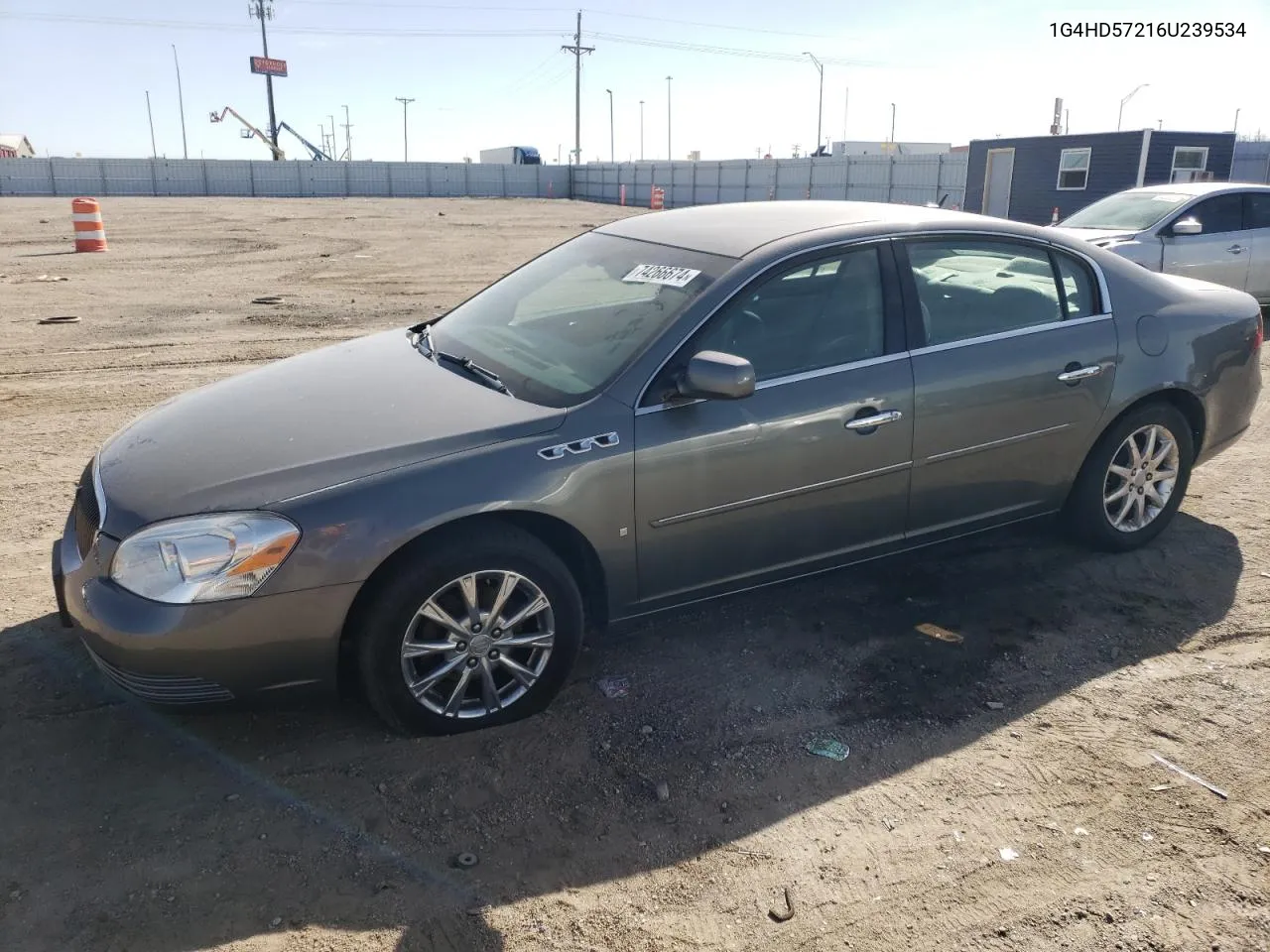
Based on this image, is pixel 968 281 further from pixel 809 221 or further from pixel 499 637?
pixel 499 637

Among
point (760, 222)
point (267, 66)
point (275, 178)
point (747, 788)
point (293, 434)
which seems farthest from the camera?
point (267, 66)

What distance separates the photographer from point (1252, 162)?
28.6 meters

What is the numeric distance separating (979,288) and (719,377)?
5.27 ft

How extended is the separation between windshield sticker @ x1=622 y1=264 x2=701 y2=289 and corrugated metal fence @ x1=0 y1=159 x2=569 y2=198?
57.6 m

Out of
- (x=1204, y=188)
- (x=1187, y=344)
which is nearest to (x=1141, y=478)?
(x=1187, y=344)

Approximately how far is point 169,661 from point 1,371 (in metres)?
6.98

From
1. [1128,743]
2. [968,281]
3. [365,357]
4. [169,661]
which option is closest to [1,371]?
[365,357]

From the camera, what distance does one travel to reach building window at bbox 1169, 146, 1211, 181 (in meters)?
21.4

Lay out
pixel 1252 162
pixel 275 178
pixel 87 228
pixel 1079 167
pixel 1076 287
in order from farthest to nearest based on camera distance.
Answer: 1. pixel 275 178
2. pixel 1252 162
3. pixel 1079 167
4. pixel 87 228
5. pixel 1076 287

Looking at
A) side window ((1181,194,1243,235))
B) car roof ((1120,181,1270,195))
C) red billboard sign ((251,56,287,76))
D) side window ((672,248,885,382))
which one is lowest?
side window ((672,248,885,382))

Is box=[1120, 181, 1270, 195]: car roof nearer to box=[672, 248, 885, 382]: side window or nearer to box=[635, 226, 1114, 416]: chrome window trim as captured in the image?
box=[635, 226, 1114, 416]: chrome window trim

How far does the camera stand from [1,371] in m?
8.46

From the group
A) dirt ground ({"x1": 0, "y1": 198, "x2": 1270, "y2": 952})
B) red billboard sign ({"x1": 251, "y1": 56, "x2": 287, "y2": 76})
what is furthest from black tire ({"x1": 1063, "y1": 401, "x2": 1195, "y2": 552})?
red billboard sign ({"x1": 251, "y1": 56, "x2": 287, "y2": 76})

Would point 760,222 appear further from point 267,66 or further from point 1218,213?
point 267,66
